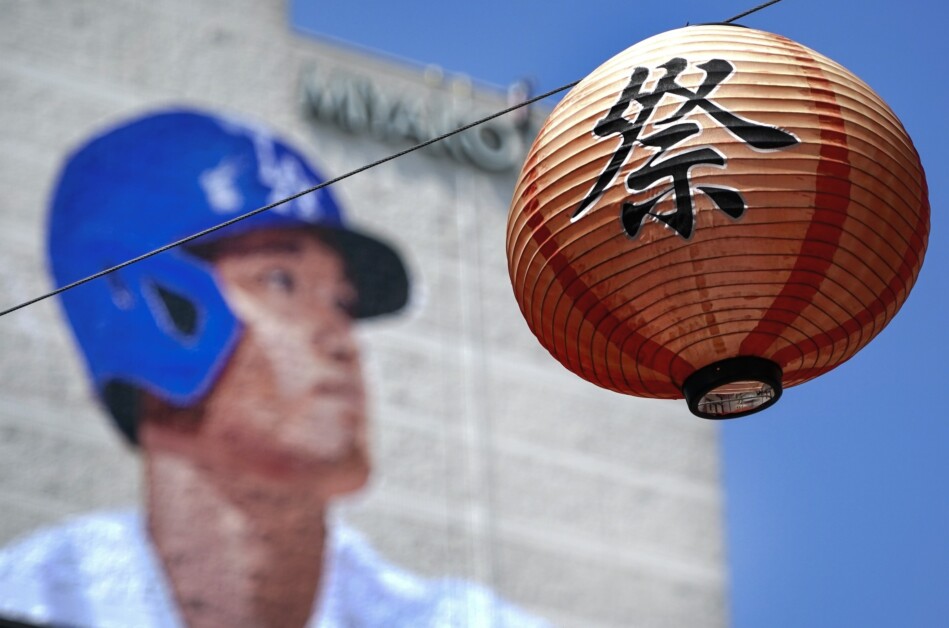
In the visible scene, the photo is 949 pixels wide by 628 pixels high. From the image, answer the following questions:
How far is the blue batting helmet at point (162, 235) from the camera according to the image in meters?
15.9

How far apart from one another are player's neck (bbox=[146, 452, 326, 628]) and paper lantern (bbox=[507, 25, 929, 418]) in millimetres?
9772

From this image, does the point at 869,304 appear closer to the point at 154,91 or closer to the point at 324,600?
the point at 324,600

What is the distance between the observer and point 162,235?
53.5ft

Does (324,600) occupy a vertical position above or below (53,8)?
below

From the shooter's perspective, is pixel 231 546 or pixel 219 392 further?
pixel 219 392

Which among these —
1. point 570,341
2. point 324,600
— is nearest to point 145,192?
point 324,600

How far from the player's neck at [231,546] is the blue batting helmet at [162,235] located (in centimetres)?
74

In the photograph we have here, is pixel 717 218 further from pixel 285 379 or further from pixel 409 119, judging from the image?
pixel 409 119

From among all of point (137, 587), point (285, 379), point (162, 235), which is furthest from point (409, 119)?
point (137, 587)

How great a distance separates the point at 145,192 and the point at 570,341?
35.2ft

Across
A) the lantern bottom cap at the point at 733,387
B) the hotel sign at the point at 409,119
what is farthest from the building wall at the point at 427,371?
the lantern bottom cap at the point at 733,387

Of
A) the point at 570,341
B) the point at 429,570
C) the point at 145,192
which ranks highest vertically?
the point at 570,341

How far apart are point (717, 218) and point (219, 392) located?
35.8ft

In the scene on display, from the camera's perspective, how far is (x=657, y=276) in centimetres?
582
